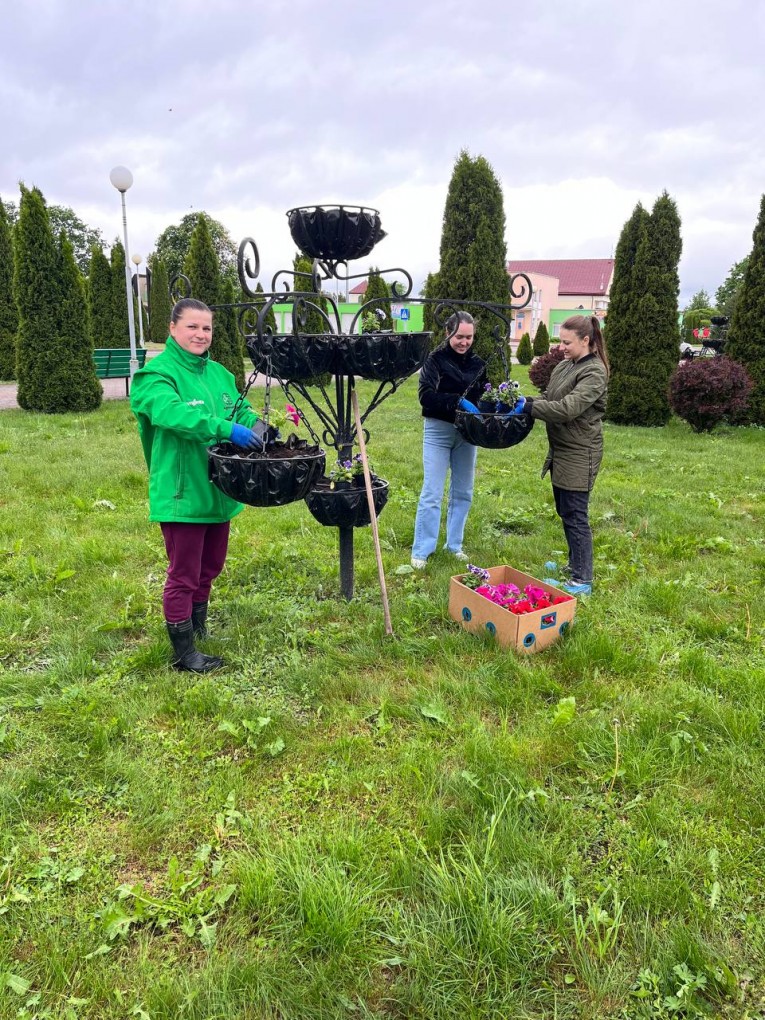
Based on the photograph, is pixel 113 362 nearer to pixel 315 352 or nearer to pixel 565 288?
pixel 315 352

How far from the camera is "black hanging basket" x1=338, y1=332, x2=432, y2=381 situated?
10.1 feet

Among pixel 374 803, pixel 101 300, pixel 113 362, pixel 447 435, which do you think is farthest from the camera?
pixel 101 300

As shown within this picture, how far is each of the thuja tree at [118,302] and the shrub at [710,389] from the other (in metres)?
18.1

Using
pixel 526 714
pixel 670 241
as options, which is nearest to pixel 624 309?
pixel 670 241

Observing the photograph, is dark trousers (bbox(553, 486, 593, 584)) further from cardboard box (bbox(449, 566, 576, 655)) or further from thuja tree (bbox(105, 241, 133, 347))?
thuja tree (bbox(105, 241, 133, 347))

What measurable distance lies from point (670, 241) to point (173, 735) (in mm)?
11930

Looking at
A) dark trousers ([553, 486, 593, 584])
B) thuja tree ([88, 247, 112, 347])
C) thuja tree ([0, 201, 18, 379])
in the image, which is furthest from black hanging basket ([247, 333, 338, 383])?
thuja tree ([88, 247, 112, 347])

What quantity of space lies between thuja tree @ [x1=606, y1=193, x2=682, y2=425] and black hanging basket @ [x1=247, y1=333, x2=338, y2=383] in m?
9.79

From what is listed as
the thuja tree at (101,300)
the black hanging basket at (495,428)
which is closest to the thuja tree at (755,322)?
the black hanging basket at (495,428)

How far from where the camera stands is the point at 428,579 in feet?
14.2

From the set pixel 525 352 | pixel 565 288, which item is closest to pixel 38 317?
pixel 525 352

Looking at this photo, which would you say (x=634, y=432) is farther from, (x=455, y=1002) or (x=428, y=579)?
(x=455, y=1002)

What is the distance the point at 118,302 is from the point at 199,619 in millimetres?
21774

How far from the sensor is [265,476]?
2.63 meters
